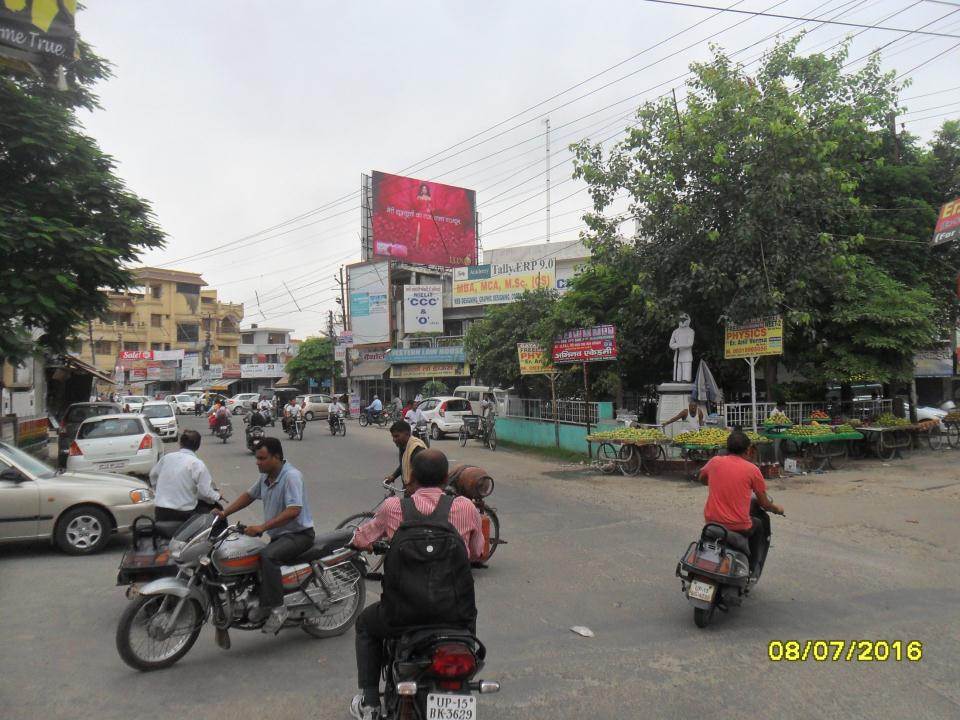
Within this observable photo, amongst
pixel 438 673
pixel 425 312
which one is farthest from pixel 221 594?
pixel 425 312

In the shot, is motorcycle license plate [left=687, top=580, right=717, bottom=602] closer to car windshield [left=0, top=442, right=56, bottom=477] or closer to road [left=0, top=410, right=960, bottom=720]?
road [left=0, top=410, right=960, bottom=720]

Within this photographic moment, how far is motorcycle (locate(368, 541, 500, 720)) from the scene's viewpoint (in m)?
3.11

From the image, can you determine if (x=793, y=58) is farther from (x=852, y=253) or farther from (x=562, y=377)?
(x=562, y=377)

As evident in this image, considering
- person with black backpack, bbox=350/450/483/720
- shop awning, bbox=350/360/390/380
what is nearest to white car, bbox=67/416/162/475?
person with black backpack, bbox=350/450/483/720

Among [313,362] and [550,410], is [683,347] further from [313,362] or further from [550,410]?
[313,362]

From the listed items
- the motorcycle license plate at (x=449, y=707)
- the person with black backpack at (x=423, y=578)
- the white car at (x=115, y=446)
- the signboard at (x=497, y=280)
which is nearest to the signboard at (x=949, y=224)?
the person with black backpack at (x=423, y=578)

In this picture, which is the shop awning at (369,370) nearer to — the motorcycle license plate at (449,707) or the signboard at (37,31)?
the signboard at (37,31)

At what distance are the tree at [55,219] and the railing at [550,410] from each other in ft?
37.9

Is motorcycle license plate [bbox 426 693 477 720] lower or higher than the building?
lower

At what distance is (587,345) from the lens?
18.1 metres

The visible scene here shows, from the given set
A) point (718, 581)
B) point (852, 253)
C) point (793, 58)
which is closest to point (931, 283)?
point (852, 253)

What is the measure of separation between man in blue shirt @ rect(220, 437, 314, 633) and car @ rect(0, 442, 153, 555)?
12.4 feet

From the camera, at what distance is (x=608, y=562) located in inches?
296
